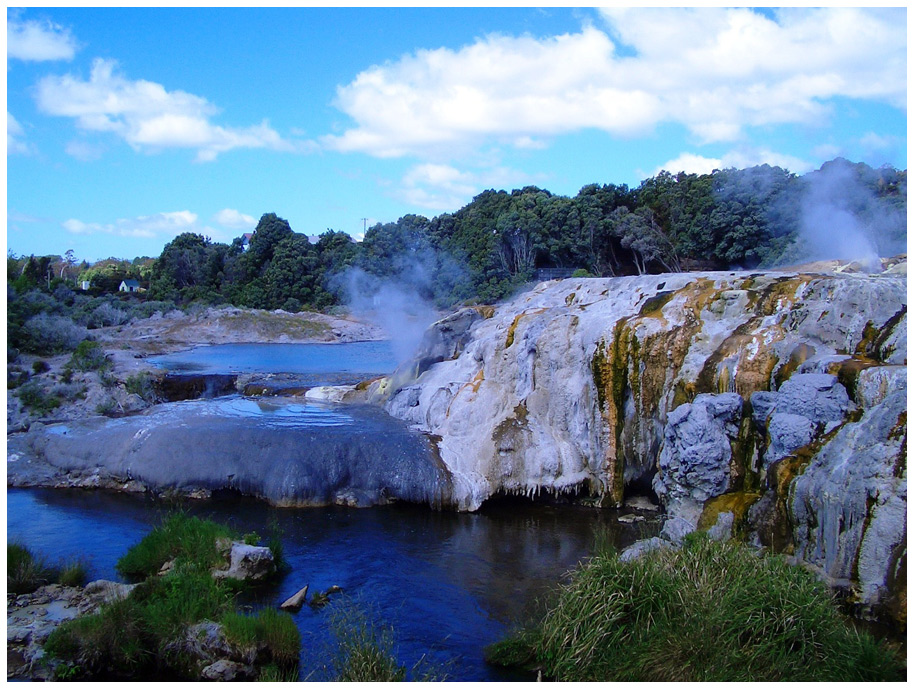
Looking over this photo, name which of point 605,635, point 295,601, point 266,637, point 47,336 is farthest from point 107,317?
point 605,635

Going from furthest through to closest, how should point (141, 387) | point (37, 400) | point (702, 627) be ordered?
point (141, 387) < point (37, 400) < point (702, 627)

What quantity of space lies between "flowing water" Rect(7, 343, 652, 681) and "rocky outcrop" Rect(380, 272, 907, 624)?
3.59 ft

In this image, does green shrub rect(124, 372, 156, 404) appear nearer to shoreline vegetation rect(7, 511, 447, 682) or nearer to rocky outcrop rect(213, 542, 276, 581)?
rocky outcrop rect(213, 542, 276, 581)

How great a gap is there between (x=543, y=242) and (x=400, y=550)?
31758mm

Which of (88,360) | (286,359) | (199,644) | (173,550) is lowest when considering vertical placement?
(199,644)

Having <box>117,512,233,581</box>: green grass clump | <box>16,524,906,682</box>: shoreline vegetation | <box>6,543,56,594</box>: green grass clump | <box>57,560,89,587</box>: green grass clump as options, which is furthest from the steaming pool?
<box>16,524,906,682</box>: shoreline vegetation

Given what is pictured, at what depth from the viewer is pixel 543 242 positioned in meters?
41.4

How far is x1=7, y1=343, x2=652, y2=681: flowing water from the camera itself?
27.9 ft

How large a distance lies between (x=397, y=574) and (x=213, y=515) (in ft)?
12.8

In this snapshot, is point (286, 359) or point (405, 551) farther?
point (286, 359)

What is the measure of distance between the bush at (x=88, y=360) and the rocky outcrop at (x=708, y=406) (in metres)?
9.50

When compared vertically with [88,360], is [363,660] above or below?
below

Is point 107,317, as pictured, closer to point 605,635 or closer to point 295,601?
point 295,601

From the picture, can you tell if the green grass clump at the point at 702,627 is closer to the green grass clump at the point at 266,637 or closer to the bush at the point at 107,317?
the green grass clump at the point at 266,637
